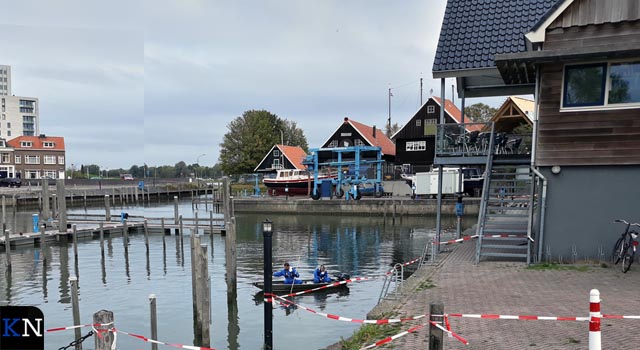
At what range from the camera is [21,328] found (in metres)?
5.48

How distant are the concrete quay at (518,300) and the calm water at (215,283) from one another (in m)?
3.36

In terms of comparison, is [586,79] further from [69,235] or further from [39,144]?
[39,144]

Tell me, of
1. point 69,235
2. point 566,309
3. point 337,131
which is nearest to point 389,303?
point 566,309

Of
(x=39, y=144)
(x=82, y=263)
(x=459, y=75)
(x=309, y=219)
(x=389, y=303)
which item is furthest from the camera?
(x=39, y=144)

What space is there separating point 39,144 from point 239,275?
95812mm

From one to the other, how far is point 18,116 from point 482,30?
159 metres

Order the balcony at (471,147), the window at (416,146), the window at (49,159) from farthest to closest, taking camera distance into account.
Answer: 1. the window at (49,159)
2. the window at (416,146)
3. the balcony at (471,147)

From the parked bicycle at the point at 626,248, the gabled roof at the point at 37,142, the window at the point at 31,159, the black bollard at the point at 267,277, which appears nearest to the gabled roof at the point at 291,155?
the gabled roof at the point at 37,142

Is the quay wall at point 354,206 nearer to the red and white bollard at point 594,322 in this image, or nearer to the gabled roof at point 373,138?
the gabled roof at point 373,138

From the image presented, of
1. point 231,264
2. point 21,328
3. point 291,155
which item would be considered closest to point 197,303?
point 231,264

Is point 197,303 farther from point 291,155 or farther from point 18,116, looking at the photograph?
point 18,116

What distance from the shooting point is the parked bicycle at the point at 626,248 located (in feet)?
40.4

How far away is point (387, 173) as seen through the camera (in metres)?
69.6

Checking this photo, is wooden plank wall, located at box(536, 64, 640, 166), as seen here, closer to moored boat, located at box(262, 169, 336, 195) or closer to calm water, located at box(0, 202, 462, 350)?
Answer: calm water, located at box(0, 202, 462, 350)
